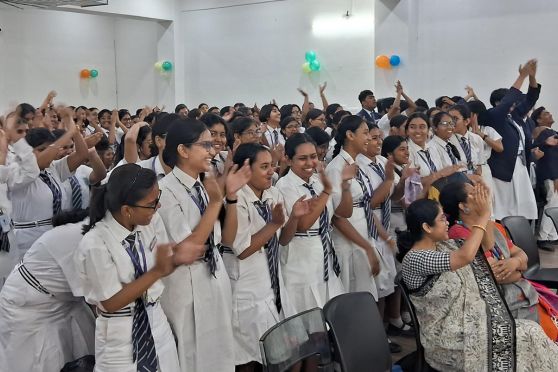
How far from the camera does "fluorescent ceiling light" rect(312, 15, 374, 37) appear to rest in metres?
10.1

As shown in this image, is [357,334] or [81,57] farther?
[81,57]

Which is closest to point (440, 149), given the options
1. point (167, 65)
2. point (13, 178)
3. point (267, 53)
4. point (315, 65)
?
point (13, 178)

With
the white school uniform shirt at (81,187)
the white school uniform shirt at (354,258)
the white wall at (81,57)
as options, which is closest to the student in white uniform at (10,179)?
the white school uniform shirt at (81,187)

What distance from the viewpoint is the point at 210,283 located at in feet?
8.34

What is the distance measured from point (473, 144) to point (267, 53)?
6.77 metres

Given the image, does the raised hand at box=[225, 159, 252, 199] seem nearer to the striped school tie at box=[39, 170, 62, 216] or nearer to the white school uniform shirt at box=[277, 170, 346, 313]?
the white school uniform shirt at box=[277, 170, 346, 313]

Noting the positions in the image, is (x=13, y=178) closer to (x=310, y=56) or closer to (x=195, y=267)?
(x=195, y=267)

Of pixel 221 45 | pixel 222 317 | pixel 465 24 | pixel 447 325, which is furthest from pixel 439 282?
pixel 221 45

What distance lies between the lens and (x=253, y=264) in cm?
281

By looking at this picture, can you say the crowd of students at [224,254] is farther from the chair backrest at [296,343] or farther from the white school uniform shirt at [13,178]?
the chair backrest at [296,343]

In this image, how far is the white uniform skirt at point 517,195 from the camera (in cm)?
602

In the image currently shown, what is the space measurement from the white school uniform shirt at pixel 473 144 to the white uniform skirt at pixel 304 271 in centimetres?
236

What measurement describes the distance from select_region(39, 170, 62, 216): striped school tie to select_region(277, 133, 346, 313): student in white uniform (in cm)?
141

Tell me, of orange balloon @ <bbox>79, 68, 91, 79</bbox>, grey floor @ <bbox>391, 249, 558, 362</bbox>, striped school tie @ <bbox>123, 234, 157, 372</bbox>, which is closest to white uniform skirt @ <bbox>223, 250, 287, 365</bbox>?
striped school tie @ <bbox>123, 234, 157, 372</bbox>
